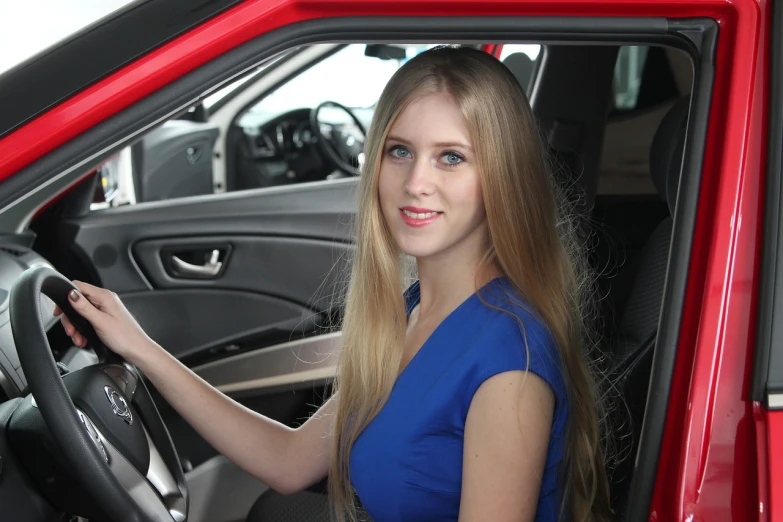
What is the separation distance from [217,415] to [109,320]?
0.23 m

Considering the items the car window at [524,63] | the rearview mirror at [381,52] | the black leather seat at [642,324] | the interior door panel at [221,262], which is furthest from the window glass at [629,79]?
the black leather seat at [642,324]

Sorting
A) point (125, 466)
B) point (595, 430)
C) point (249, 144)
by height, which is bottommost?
point (125, 466)

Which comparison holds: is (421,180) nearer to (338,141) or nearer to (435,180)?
(435,180)

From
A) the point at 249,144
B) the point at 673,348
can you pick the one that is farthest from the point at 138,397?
the point at 249,144

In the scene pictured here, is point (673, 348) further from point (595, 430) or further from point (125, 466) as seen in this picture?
point (125, 466)

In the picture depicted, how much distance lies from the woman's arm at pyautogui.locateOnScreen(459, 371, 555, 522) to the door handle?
6.06 feet

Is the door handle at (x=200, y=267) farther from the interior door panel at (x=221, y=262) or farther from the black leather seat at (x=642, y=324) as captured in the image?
the black leather seat at (x=642, y=324)

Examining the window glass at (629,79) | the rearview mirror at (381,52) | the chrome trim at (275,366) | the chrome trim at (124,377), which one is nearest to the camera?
the chrome trim at (124,377)

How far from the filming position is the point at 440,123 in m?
1.17

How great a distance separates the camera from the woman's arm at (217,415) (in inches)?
53.4

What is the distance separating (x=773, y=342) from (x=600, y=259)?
3.54 ft

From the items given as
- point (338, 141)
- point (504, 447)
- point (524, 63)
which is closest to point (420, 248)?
point (504, 447)

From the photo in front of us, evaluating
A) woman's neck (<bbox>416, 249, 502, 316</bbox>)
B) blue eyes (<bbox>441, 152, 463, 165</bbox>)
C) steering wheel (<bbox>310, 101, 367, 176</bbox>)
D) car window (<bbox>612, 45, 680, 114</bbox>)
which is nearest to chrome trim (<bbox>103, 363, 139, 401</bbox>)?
woman's neck (<bbox>416, 249, 502, 316</bbox>)

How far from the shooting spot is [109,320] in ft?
4.43
